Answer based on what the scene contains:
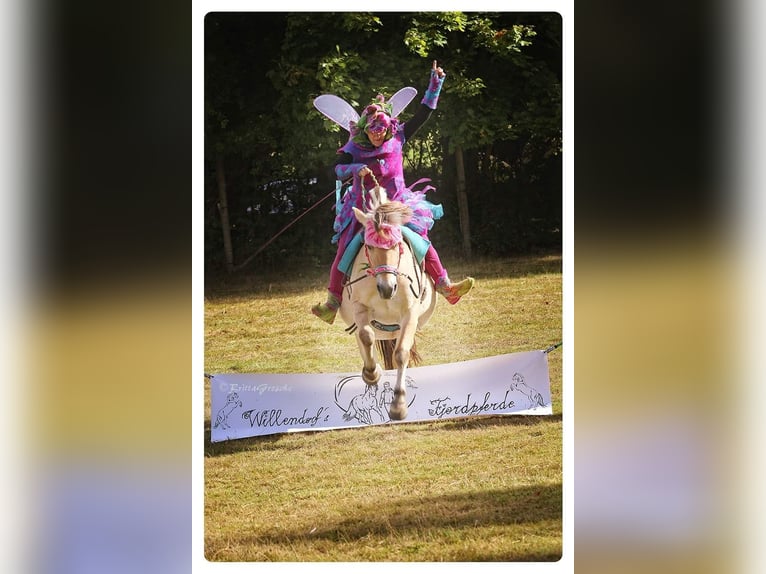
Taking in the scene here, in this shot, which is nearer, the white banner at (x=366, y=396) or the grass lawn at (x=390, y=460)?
the grass lawn at (x=390, y=460)

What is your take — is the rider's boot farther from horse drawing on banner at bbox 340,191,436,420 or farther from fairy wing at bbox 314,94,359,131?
fairy wing at bbox 314,94,359,131

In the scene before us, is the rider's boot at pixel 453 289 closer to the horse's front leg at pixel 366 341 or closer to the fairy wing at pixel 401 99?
the horse's front leg at pixel 366 341

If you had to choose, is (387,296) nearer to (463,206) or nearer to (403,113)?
(463,206)

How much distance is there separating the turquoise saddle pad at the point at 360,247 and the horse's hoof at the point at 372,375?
0.49 metres

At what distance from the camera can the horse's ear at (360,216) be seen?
14.1 feet

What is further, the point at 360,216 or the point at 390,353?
the point at 390,353

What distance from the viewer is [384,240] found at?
169 inches

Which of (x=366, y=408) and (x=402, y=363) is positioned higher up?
(x=402, y=363)

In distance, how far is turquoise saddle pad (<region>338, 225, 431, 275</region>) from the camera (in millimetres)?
4336

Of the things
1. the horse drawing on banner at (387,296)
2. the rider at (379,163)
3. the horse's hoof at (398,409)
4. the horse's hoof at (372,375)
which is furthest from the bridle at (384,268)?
the horse's hoof at (398,409)

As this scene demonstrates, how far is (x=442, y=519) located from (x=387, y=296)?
1.09 meters

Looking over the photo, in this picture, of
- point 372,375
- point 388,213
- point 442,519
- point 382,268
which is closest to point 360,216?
point 388,213
